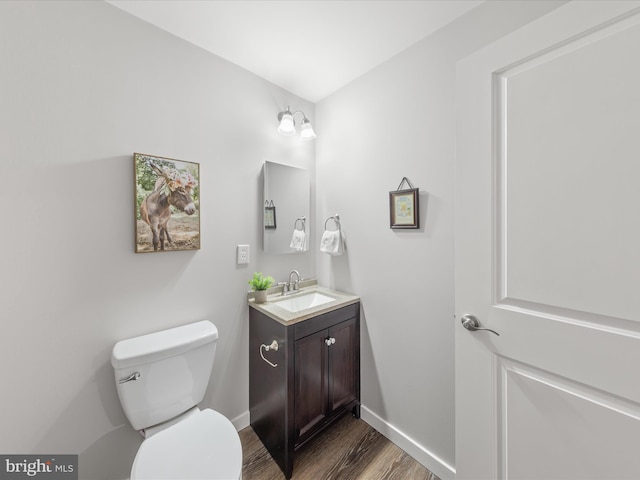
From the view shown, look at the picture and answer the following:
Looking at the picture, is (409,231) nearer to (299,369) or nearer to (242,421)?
(299,369)

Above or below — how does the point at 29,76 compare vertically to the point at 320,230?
above

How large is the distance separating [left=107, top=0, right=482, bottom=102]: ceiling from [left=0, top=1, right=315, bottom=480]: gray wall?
12 cm

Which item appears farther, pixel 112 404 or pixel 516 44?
pixel 112 404

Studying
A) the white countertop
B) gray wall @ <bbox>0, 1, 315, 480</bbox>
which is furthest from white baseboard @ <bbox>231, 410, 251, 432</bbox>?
the white countertop

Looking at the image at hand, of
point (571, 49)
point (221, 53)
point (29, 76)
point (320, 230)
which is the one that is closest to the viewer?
point (571, 49)

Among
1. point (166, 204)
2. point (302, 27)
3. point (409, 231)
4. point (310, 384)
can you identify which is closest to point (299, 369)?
point (310, 384)

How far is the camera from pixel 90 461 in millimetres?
1151

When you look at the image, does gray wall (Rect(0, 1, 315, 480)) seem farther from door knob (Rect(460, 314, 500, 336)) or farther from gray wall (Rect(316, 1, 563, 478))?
door knob (Rect(460, 314, 500, 336))

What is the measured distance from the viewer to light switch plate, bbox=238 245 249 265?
1640 millimetres

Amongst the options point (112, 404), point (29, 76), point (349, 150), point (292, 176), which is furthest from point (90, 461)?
point (349, 150)

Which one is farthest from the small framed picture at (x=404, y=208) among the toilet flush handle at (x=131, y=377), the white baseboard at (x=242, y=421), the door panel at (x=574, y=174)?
the white baseboard at (x=242, y=421)

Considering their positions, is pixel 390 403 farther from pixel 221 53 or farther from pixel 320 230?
pixel 221 53

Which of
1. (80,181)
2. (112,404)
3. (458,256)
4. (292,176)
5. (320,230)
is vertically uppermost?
(292,176)

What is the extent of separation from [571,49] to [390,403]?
73.1 inches
